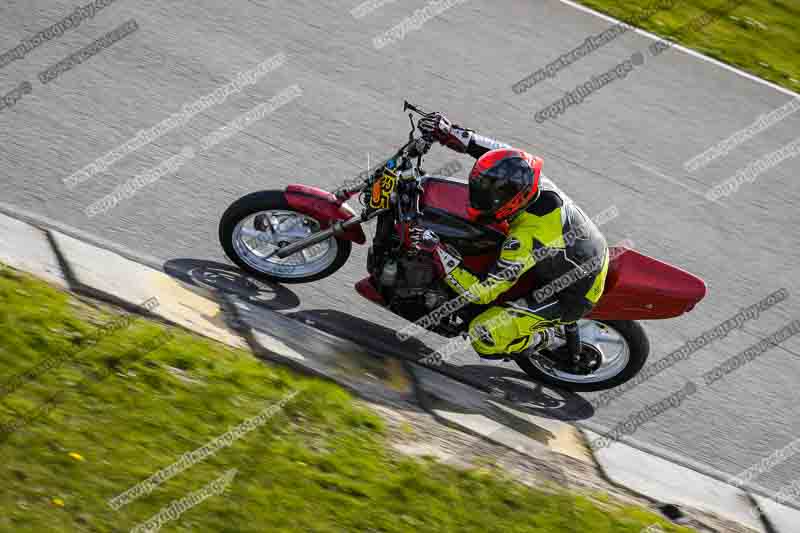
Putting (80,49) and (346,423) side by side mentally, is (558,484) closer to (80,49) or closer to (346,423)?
(346,423)

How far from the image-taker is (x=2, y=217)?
24.5ft

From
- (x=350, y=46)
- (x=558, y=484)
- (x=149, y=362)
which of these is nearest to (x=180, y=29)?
(x=350, y=46)

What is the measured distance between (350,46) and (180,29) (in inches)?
71.8

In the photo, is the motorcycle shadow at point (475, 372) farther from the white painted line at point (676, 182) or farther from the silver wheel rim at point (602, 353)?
the white painted line at point (676, 182)

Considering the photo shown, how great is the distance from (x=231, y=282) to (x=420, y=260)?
159 centimetres

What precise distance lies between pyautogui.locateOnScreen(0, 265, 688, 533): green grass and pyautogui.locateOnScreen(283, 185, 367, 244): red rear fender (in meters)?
1.23

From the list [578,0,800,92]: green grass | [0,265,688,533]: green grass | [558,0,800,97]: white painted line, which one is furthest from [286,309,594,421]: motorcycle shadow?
[578,0,800,92]: green grass

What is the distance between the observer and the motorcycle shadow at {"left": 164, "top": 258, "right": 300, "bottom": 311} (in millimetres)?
7570

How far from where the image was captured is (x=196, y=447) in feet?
18.6

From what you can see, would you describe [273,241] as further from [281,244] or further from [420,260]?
[420,260]

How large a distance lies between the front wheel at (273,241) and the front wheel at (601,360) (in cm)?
169

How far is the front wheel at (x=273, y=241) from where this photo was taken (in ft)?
24.0

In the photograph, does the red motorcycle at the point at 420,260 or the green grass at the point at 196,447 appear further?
the red motorcycle at the point at 420,260

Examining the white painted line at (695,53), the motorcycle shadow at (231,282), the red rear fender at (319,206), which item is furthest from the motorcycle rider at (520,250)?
the white painted line at (695,53)
